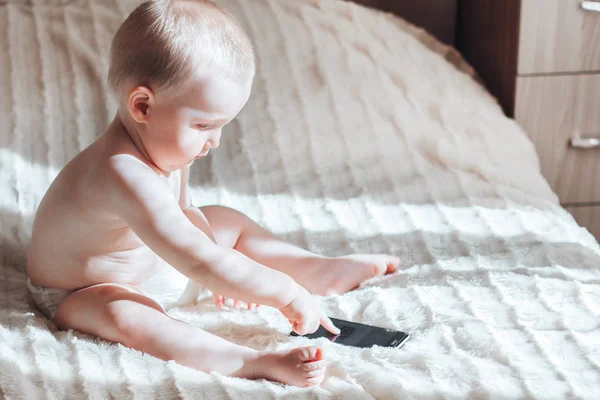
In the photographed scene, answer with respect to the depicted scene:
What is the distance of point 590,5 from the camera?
1781 mm

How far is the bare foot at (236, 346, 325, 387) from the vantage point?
91 centimetres

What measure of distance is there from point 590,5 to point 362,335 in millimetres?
1087

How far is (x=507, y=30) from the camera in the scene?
1.89m

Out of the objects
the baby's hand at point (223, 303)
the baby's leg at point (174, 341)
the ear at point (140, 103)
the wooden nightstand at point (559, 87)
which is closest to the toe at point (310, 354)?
the baby's leg at point (174, 341)


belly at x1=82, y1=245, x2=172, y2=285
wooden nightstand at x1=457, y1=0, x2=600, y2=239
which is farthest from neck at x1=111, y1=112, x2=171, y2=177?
wooden nightstand at x1=457, y1=0, x2=600, y2=239

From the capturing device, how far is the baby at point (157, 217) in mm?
976

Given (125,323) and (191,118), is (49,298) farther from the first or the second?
(191,118)

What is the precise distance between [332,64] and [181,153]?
0.73 meters

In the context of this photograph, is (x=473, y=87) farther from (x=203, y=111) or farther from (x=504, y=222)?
(x=203, y=111)

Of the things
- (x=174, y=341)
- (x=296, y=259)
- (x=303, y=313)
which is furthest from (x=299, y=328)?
(x=296, y=259)

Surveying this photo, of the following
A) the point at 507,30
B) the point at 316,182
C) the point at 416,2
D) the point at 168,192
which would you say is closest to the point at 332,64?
the point at 316,182

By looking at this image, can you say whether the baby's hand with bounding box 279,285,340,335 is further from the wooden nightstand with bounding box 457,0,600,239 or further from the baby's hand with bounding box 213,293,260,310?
the wooden nightstand with bounding box 457,0,600,239

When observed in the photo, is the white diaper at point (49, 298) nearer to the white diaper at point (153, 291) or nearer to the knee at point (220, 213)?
the white diaper at point (153, 291)

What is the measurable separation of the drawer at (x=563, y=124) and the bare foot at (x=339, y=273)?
769 mm
